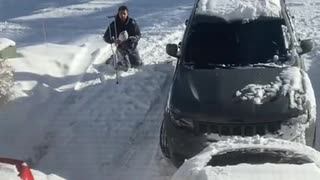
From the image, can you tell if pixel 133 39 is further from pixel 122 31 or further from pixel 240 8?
pixel 240 8

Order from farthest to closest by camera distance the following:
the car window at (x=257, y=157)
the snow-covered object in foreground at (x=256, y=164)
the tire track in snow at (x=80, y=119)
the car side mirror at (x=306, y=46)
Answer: the tire track in snow at (x=80, y=119)
the car side mirror at (x=306, y=46)
the car window at (x=257, y=157)
the snow-covered object in foreground at (x=256, y=164)

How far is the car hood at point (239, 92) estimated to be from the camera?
827 centimetres

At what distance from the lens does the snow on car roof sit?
996 centimetres

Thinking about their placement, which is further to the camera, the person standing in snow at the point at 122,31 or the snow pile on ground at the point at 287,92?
the person standing in snow at the point at 122,31

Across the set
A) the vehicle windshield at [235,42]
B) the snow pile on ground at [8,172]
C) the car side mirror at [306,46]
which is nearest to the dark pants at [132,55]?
the vehicle windshield at [235,42]

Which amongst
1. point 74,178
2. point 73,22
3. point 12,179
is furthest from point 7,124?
point 73,22

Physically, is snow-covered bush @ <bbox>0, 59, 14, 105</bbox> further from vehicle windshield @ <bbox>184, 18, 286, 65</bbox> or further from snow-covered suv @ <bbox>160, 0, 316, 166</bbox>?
vehicle windshield @ <bbox>184, 18, 286, 65</bbox>

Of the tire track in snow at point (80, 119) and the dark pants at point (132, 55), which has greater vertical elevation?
the dark pants at point (132, 55)

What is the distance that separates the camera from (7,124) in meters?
11.2

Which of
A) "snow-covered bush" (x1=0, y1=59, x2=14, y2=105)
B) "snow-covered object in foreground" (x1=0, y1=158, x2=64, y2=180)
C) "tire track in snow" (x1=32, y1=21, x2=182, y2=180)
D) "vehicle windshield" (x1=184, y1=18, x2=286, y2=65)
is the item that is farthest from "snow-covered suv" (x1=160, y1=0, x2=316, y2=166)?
"snow-covered bush" (x1=0, y1=59, x2=14, y2=105)

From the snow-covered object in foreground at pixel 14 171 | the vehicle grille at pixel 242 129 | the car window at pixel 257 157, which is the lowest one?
the vehicle grille at pixel 242 129

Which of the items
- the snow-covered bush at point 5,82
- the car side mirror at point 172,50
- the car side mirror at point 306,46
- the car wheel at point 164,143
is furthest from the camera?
the snow-covered bush at point 5,82

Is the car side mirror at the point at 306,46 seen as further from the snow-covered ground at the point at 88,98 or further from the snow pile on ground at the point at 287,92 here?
the snow-covered ground at the point at 88,98

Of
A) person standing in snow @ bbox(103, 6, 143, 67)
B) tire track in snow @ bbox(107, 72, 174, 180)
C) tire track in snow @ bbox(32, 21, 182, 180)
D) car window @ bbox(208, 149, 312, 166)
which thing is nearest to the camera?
car window @ bbox(208, 149, 312, 166)
